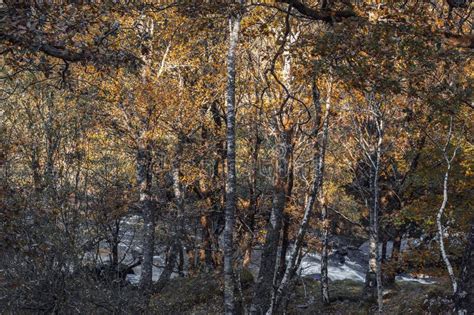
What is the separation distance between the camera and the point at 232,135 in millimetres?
11219

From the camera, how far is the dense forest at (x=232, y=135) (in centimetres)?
679

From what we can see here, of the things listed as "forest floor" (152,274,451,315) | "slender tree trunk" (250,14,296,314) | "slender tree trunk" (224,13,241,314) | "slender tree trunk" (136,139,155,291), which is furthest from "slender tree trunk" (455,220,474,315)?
"slender tree trunk" (136,139,155,291)

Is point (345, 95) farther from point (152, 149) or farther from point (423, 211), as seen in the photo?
point (152, 149)

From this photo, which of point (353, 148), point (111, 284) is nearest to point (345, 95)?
point (353, 148)

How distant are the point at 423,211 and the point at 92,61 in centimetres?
1000

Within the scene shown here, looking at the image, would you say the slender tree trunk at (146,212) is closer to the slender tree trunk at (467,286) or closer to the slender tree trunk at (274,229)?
the slender tree trunk at (274,229)

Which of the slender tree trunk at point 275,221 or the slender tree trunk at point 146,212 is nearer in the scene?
the slender tree trunk at point 275,221

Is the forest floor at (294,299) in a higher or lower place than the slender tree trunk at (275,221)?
lower

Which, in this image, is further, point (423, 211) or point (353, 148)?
point (353, 148)

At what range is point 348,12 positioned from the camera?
6.98 metres

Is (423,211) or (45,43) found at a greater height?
(45,43)

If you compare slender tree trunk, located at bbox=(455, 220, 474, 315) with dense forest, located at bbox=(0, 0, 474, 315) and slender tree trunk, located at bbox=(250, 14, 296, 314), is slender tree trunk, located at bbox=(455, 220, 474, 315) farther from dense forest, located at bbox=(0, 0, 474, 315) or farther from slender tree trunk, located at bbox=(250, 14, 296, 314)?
slender tree trunk, located at bbox=(250, 14, 296, 314)

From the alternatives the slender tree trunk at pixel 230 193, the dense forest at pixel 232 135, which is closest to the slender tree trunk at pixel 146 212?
the dense forest at pixel 232 135

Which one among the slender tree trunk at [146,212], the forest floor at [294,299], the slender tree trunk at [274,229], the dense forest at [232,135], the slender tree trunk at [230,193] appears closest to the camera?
the dense forest at [232,135]
